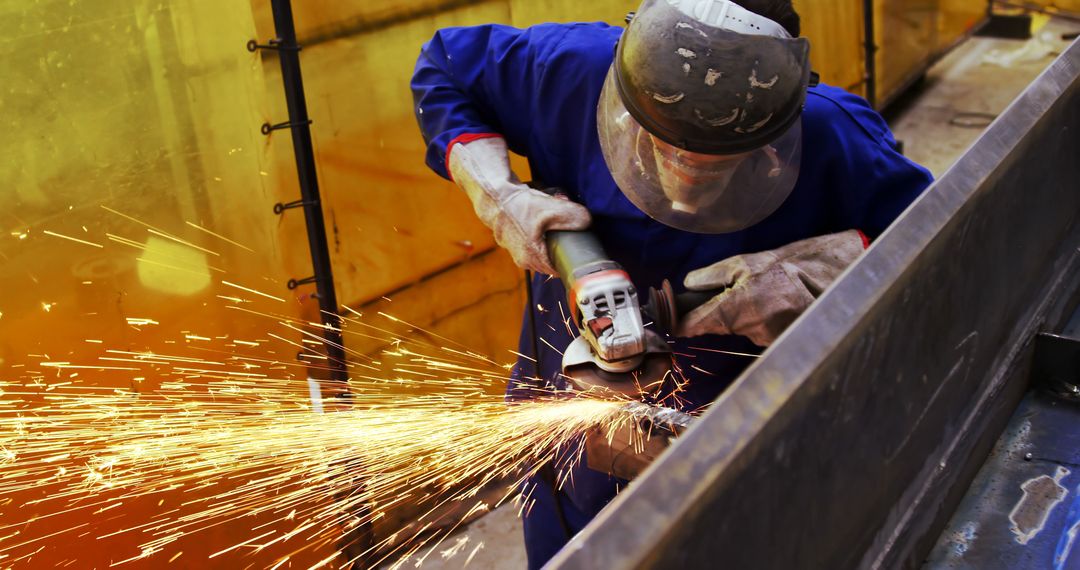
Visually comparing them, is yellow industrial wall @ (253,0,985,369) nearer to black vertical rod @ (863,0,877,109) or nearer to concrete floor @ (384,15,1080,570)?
black vertical rod @ (863,0,877,109)

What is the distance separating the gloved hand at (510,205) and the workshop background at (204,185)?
2.94ft

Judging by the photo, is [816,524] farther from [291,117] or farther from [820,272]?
[291,117]

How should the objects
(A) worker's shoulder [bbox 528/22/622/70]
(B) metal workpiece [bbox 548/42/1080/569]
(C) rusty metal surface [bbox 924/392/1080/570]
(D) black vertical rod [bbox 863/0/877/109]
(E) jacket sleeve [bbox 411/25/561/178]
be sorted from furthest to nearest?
(D) black vertical rod [bbox 863/0/877/109], (E) jacket sleeve [bbox 411/25/561/178], (A) worker's shoulder [bbox 528/22/622/70], (C) rusty metal surface [bbox 924/392/1080/570], (B) metal workpiece [bbox 548/42/1080/569]

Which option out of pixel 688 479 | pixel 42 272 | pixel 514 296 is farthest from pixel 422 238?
pixel 688 479

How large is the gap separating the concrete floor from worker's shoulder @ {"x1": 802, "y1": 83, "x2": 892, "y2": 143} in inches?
167

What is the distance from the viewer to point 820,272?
220 centimetres

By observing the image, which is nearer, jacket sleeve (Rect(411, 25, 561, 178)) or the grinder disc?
the grinder disc

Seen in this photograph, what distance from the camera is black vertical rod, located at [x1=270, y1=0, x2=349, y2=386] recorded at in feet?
10.2

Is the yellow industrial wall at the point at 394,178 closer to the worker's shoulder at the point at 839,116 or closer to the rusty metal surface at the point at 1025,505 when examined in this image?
the worker's shoulder at the point at 839,116

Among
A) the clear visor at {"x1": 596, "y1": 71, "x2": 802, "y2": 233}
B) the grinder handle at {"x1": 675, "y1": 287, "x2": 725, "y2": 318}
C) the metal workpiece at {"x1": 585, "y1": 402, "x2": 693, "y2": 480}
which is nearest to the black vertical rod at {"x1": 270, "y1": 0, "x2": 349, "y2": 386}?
the clear visor at {"x1": 596, "y1": 71, "x2": 802, "y2": 233}

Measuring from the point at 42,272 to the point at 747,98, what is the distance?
1882 millimetres

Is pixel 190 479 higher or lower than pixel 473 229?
lower

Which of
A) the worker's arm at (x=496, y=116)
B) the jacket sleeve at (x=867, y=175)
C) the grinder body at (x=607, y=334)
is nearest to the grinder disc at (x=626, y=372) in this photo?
the grinder body at (x=607, y=334)

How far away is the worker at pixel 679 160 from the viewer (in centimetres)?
199
